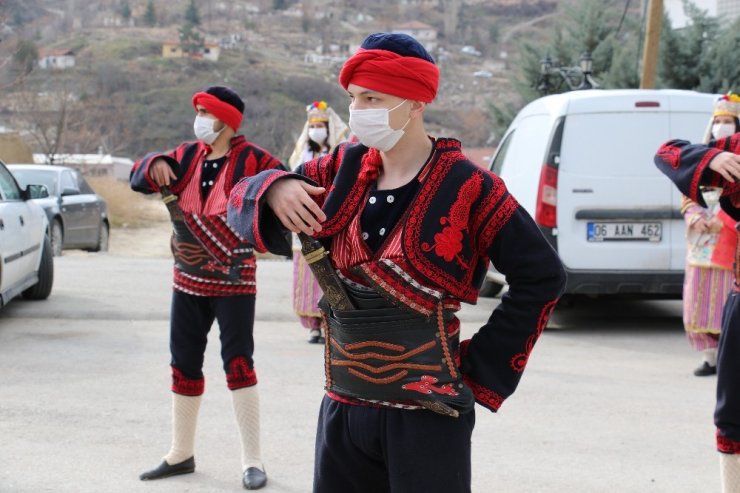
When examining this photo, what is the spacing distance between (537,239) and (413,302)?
15.0 inches

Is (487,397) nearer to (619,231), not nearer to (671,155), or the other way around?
Result: (671,155)

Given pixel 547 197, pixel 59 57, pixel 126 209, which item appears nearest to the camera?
pixel 547 197

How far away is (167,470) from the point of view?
17.4 feet

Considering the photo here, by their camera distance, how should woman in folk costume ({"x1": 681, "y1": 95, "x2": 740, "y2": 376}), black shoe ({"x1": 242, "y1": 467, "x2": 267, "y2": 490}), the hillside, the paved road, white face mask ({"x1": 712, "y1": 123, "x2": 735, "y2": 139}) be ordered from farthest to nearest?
the hillside → woman in folk costume ({"x1": 681, "y1": 95, "x2": 740, "y2": 376}) → white face mask ({"x1": 712, "y1": 123, "x2": 735, "y2": 139}) → the paved road → black shoe ({"x1": 242, "y1": 467, "x2": 267, "y2": 490})

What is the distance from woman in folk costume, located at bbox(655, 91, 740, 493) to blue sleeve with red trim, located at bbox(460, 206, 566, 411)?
50.1 inches

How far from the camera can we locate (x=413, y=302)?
109 inches

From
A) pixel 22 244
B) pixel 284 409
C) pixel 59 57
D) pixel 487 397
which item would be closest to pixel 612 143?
pixel 284 409

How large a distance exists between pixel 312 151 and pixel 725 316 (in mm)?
5259

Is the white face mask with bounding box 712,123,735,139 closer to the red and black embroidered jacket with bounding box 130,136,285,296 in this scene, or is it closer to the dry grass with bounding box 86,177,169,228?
the red and black embroidered jacket with bounding box 130,136,285,296

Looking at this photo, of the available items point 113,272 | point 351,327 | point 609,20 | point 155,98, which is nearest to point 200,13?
point 155,98

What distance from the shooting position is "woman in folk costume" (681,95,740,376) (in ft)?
26.1

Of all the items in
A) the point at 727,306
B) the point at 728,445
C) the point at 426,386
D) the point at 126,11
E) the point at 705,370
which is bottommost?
the point at 126,11

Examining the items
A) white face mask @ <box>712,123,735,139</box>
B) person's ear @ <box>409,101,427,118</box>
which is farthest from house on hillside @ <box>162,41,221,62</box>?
person's ear @ <box>409,101,427,118</box>

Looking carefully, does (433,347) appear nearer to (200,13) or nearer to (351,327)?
(351,327)
